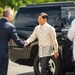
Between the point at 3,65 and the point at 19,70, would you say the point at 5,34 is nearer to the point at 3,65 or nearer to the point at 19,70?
the point at 3,65

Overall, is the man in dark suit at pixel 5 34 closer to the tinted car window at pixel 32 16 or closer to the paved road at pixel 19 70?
the tinted car window at pixel 32 16

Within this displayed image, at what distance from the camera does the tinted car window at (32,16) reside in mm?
10266

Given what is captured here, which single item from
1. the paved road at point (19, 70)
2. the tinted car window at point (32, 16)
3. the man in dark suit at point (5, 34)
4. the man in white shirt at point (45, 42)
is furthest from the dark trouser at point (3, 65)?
the paved road at point (19, 70)

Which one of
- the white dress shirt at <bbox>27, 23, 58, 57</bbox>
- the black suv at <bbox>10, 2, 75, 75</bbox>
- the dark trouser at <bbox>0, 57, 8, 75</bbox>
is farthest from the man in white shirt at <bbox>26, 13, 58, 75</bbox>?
the dark trouser at <bbox>0, 57, 8, 75</bbox>

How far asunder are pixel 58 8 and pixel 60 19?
1.33 ft

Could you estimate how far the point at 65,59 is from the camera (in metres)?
9.40

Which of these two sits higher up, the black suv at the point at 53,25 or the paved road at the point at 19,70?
the black suv at the point at 53,25

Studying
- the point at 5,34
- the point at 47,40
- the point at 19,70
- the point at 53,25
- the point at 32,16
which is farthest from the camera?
the point at 19,70

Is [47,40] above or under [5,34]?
under

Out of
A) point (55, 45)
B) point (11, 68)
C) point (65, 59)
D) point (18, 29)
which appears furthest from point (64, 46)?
point (11, 68)

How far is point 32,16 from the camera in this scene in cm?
1066

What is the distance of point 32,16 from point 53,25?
81 centimetres

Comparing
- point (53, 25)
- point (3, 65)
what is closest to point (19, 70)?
point (53, 25)

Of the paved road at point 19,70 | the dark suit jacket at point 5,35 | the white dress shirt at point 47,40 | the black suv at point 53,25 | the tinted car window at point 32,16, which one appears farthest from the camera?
the paved road at point 19,70
